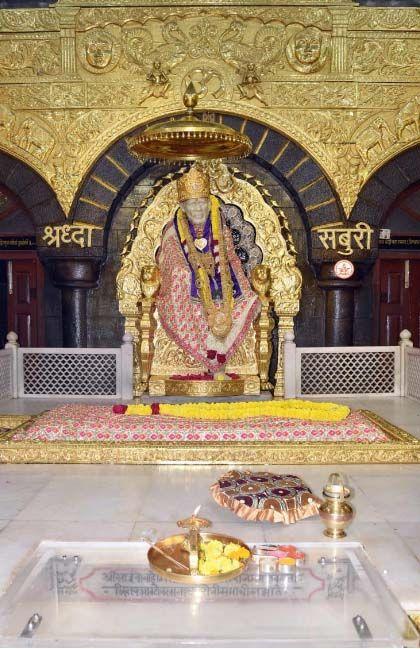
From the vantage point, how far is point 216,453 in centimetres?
439

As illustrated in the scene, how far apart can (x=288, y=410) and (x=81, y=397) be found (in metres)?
2.32

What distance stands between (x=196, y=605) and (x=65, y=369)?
4.85 meters

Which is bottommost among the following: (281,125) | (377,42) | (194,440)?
(194,440)

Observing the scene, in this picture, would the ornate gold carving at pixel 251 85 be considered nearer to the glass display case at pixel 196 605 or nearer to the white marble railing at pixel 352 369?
the white marble railing at pixel 352 369

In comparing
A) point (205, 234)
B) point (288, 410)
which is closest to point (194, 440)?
point (288, 410)

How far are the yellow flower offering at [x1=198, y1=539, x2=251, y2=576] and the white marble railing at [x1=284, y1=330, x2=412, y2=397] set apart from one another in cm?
424

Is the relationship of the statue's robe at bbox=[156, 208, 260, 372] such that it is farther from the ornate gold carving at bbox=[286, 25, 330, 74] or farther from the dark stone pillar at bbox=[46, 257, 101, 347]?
the ornate gold carving at bbox=[286, 25, 330, 74]

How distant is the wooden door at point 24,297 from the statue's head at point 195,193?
8.04 feet

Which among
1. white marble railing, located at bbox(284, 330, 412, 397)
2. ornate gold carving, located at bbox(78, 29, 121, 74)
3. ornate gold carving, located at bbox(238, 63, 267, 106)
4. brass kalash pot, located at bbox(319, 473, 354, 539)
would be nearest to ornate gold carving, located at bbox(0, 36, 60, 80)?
ornate gold carving, located at bbox(78, 29, 121, 74)

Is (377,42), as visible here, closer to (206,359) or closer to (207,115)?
(207,115)

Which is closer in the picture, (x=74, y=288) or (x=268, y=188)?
(x=74, y=288)

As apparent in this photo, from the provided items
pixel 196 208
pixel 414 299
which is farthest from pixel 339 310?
pixel 196 208

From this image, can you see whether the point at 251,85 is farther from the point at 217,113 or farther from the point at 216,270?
the point at 216,270

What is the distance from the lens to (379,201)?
723 cm
